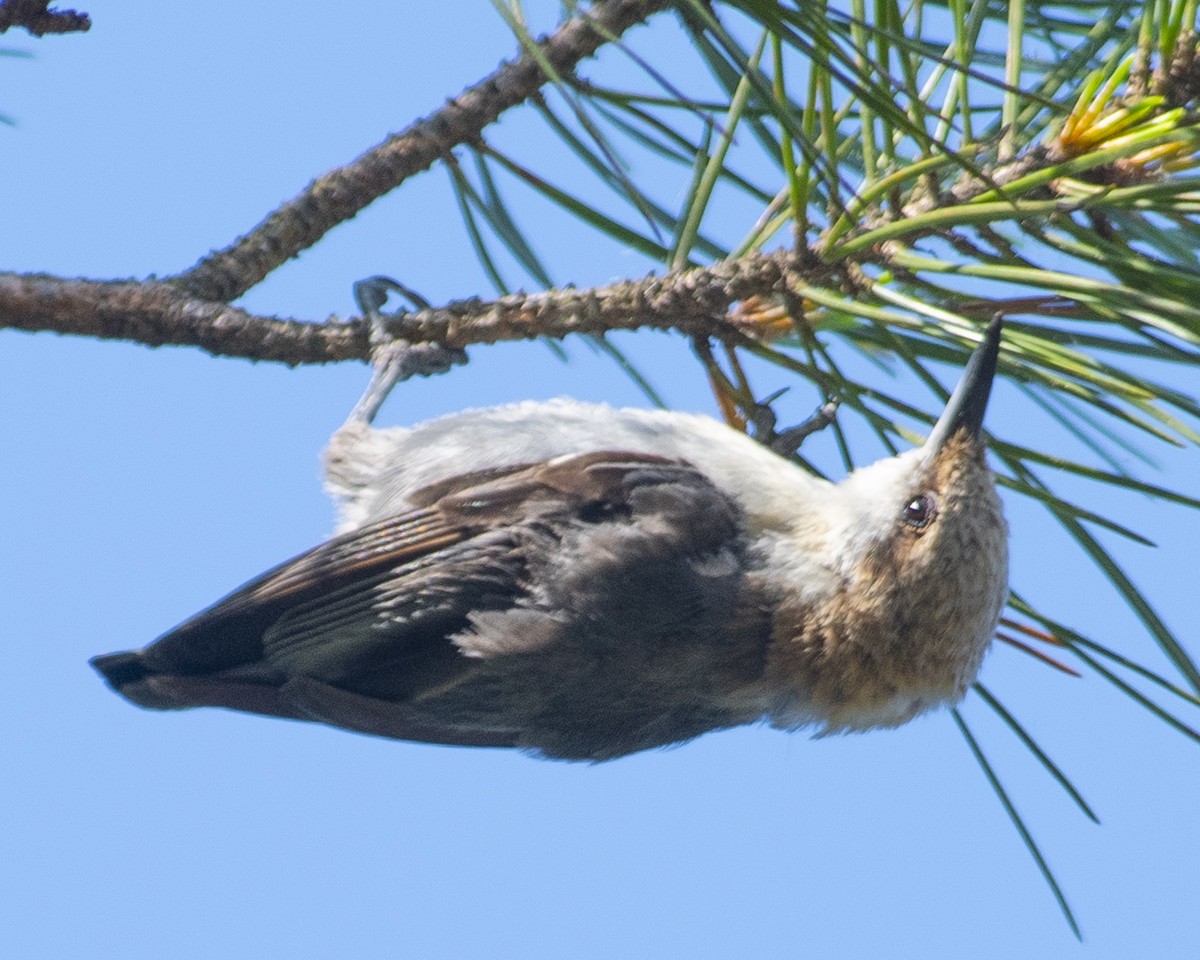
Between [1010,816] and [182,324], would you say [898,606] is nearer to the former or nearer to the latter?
[1010,816]

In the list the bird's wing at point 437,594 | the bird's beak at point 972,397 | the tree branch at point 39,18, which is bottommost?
the bird's wing at point 437,594

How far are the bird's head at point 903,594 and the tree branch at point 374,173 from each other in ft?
3.45

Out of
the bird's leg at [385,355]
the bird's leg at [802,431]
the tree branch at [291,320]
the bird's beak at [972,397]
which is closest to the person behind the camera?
the bird's beak at [972,397]

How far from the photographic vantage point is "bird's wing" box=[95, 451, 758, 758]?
2.86m

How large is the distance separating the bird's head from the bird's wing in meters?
0.26

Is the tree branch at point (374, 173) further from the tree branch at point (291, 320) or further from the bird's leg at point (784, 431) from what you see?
the bird's leg at point (784, 431)

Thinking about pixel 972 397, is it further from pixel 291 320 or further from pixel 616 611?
pixel 291 320

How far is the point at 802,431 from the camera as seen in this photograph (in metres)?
2.87

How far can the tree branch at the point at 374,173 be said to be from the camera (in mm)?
2453

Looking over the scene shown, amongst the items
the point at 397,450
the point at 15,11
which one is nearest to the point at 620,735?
the point at 397,450

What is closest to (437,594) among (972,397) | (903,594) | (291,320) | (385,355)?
(385,355)

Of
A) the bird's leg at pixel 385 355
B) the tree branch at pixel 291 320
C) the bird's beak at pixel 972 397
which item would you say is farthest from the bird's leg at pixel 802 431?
the bird's leg at pixel 385 355

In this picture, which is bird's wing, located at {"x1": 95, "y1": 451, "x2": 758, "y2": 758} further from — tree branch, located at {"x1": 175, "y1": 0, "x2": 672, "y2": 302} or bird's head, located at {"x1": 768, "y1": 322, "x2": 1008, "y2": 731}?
tree branch, located at {"x1": 175, "y1": 0, "x2": 672, "y2": 302}

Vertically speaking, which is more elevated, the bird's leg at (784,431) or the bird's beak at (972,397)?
the bird's leg at (784,431)
